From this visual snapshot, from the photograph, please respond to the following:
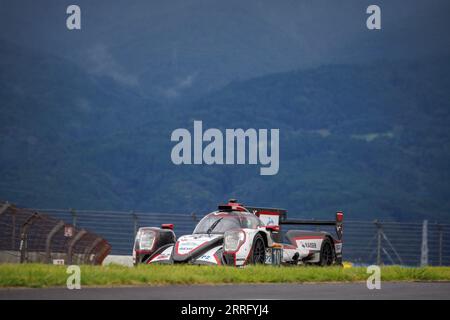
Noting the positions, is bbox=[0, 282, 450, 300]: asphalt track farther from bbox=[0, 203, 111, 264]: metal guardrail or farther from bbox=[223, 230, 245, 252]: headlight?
bbox=[0, 203, 111, 264]: metal guardrail

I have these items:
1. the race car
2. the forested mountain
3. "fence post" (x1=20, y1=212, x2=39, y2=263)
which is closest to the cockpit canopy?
the race car

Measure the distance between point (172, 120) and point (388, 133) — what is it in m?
39.2

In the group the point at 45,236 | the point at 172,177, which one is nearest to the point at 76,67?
the point at 172,177

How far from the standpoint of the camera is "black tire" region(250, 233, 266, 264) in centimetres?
2173

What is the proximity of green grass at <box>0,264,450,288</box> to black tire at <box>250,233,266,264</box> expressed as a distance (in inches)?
49.0

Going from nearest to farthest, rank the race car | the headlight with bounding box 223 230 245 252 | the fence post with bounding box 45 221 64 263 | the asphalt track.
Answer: the asphalt track, the fence post with bounding box 45 221 64 263, the headlight with bounding box 223 230 245 252, the race car

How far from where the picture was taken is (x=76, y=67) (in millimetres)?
189500

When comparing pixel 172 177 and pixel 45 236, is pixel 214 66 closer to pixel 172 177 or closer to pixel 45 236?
pixel 172 177

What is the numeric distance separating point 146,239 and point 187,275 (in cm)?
528

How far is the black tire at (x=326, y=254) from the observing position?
81.3 feet

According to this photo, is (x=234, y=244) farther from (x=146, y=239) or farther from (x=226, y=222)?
(x=146, y=239)

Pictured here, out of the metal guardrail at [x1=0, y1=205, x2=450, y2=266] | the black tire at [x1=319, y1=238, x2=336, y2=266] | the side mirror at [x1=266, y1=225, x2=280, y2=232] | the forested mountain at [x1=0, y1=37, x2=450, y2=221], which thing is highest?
the forested mountain at [x1=0, y1=37, x2=450, y2=221]

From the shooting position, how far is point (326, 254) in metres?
25.1

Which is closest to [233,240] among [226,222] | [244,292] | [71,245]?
[226,222]
